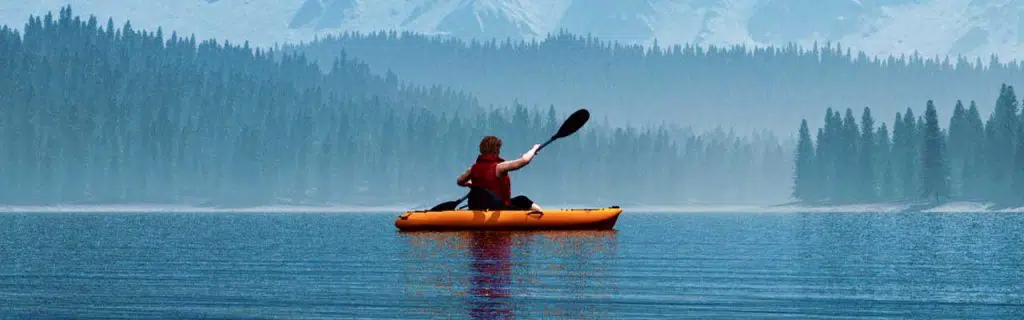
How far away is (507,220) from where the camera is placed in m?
49.5

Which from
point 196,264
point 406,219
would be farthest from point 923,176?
point 196,264

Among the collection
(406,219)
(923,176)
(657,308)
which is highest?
(923,176)

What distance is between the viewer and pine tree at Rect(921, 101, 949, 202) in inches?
7116

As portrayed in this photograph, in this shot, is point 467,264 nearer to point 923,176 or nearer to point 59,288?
point 59,288

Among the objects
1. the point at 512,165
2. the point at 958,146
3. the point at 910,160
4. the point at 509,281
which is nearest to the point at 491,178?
the point at 512,165

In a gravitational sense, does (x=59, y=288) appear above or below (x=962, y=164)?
below

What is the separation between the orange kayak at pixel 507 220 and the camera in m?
49.4

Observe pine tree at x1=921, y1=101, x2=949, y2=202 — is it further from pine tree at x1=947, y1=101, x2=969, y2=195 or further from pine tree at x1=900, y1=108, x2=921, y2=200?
pine tree at x1=947, y1=101, x2=969, y2=195

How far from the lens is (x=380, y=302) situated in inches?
1137

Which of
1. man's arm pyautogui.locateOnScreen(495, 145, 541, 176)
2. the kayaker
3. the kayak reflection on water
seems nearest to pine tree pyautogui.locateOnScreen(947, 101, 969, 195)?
the kayak reflection on water

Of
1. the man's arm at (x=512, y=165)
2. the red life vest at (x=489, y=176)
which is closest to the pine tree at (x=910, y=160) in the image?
the red life vest at (x=489, y=176)

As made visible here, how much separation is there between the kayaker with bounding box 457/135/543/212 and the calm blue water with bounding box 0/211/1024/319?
3.34 feet

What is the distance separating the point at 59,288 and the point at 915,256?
2426 centimetres

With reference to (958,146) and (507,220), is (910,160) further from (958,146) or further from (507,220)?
(507,220)
